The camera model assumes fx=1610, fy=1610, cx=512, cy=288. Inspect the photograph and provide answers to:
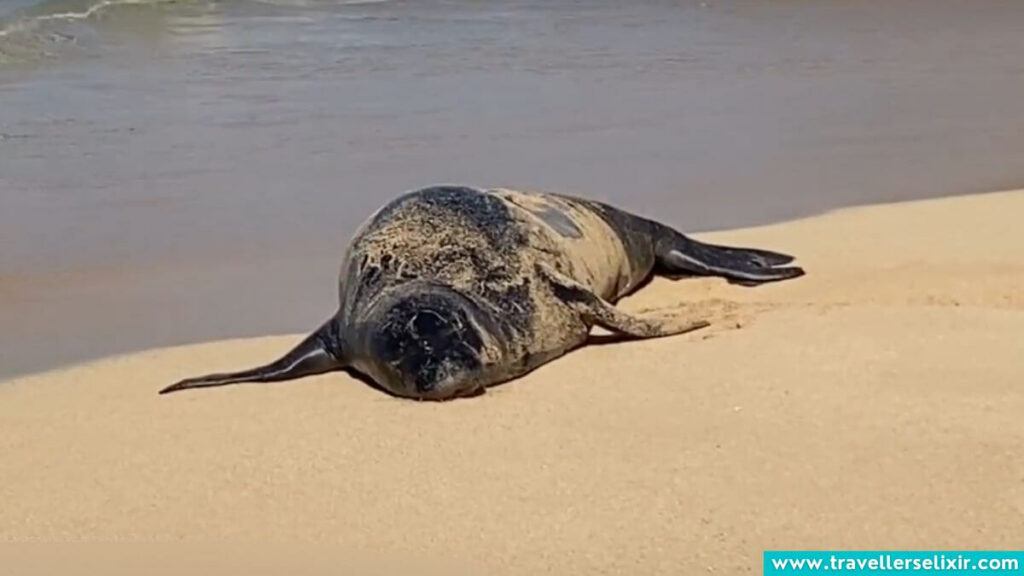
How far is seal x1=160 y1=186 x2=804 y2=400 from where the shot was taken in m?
4.76

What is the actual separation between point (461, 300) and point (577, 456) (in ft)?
3.96

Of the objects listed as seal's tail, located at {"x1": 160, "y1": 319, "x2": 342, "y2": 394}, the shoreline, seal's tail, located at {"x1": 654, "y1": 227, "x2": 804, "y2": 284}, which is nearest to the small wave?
the shoreline

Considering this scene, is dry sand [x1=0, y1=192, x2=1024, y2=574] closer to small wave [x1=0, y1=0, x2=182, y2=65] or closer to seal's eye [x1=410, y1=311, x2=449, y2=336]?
seal's eye [x1=410, y1=311, x2=449, y2=336]

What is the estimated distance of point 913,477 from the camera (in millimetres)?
3562

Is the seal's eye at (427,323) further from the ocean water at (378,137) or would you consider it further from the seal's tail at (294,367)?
the ocean water at (378,137)

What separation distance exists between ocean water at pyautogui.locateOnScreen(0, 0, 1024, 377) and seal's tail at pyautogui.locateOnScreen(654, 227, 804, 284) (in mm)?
1027

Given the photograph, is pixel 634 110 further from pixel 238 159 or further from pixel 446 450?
pixel 446 450

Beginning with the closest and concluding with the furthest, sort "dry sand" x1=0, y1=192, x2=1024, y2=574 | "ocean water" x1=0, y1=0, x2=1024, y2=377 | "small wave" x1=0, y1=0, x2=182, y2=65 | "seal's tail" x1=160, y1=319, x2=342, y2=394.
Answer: "dry sand" x1=0, y1=192, x2=1024, y2=574
"seal's tail" x1=160, y1=319, x2=342, y2=394
"ocean water" x1=0, y1=0, x2=1024, y2=377
"small wave" x1=0, y1=0, x2=182, y2=65

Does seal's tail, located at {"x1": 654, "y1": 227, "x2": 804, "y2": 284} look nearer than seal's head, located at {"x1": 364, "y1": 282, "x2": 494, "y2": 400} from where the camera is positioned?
No

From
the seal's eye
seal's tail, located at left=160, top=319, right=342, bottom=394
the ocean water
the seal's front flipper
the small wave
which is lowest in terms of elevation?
the small wave

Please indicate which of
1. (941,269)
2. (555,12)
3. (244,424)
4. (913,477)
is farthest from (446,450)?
(555,12)

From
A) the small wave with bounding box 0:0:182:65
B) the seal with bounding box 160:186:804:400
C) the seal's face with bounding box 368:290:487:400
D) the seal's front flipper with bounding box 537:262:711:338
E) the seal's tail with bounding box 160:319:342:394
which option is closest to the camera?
the seal's face with bounding box 368:290:487:400

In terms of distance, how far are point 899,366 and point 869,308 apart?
86 cm

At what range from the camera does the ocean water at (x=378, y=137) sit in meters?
6.64
